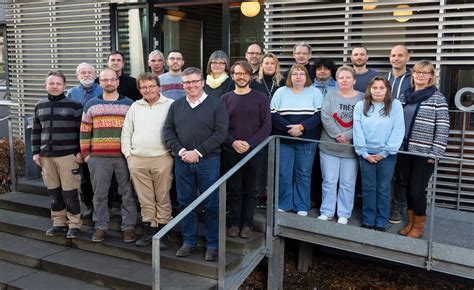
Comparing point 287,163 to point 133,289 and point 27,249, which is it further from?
point 27,249

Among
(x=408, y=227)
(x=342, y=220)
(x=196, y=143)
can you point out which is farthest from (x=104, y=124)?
(x=408, y=227)

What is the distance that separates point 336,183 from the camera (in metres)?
4.59

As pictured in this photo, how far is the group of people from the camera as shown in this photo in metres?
4.16

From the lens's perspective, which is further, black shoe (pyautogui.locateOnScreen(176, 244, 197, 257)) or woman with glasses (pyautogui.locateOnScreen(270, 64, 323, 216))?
woman with glasses (pyautogui.locateOnScreen(270, 64, 323, 216))

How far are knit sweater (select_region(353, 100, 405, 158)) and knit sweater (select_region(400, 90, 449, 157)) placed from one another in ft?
0.50

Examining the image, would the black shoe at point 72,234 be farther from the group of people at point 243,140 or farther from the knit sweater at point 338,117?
the knit sweater at point 338,117

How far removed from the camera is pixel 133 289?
13.5 ft

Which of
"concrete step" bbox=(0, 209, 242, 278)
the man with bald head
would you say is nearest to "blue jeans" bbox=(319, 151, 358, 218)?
the man with bald head

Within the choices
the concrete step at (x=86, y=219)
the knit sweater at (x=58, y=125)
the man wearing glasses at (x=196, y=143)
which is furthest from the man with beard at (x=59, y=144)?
the man wearing glasses at (x=196, y=143)

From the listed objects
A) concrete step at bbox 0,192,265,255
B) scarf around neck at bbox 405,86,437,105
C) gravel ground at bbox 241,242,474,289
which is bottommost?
gravel ground at bbox 241,242,474,289

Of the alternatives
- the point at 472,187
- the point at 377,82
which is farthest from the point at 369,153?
the point at 472,187

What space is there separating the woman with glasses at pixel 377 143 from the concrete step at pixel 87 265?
1.55 metres

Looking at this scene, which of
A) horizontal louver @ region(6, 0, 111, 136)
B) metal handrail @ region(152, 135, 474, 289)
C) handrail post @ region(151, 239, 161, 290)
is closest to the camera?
handrail post @ region(151, 239, 161, 290)

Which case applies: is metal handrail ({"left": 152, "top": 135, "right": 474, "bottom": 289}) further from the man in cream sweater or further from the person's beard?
the person's beard
